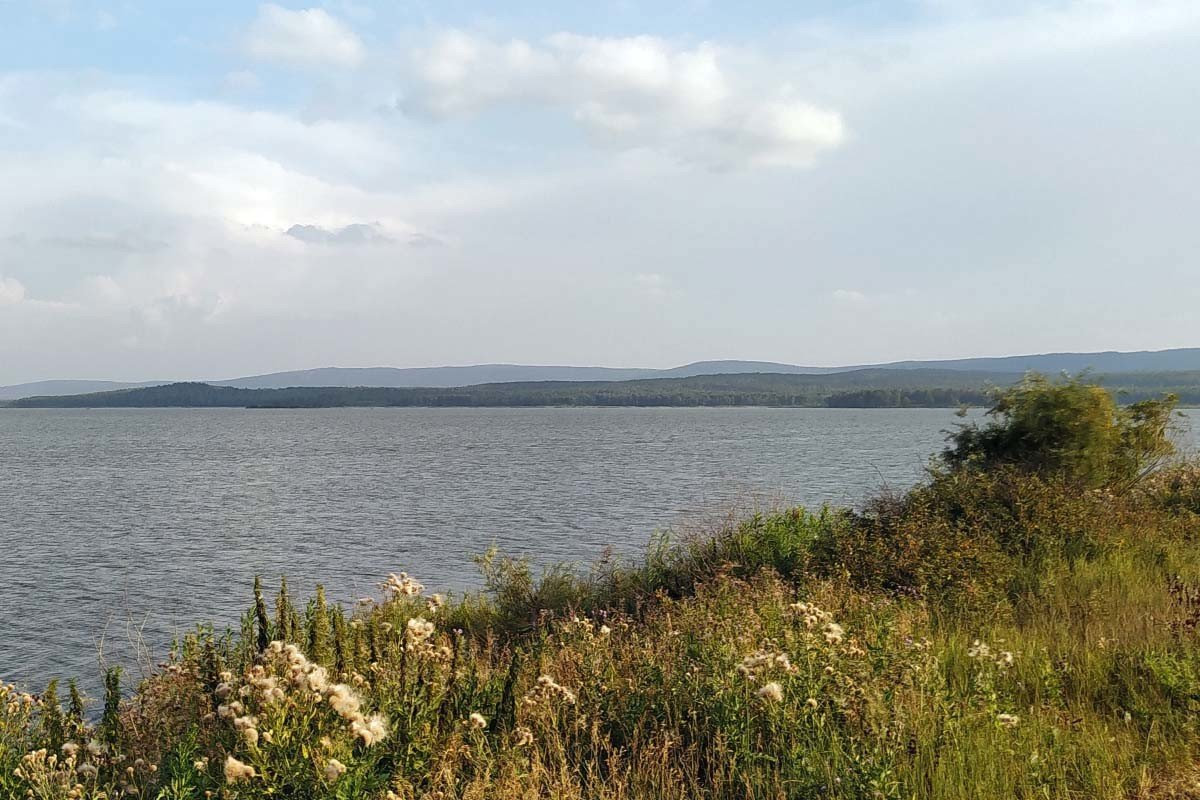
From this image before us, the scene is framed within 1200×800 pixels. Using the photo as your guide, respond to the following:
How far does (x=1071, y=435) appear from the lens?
16.7 m

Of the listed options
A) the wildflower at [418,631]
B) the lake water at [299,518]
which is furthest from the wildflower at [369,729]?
the lake water at [299,518]

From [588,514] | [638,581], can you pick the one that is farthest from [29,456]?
[638,581]

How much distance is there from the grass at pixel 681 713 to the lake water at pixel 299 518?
4.68 metres

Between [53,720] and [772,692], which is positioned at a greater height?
[772,692]

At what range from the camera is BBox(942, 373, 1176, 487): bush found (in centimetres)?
1658

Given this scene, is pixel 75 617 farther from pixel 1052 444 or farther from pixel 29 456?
pixel 29 456

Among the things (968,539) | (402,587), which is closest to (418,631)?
(402,587)

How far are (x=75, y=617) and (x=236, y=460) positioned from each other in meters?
57.3

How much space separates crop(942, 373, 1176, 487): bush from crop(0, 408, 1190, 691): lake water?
4551 millimetres

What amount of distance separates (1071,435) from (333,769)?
16208mm

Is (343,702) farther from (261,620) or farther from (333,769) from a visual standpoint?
(261,620)

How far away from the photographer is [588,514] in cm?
3456

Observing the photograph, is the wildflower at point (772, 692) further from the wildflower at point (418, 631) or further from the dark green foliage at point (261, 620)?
the dark green foliage at point (261, 620)

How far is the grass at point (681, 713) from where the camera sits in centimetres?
458
